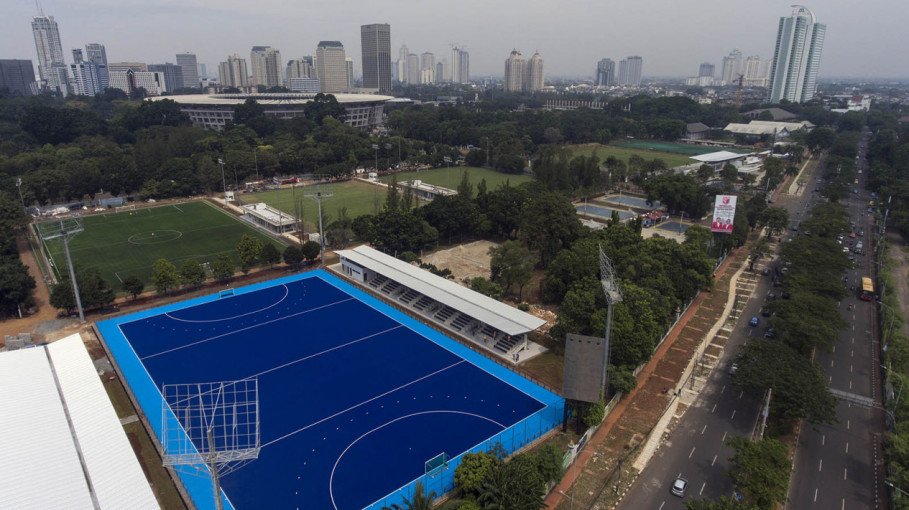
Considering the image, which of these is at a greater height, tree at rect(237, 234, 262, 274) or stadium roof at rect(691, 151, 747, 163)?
stadium roof at rect(691, 151, 747, 163)

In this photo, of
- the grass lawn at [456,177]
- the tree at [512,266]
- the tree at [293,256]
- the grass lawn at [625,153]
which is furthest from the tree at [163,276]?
the grass lawn at [625,153]

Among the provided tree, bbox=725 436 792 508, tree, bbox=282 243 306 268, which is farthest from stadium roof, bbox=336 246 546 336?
tree, bbox=725 436 792 508

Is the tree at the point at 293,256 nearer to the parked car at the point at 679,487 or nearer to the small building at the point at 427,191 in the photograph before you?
the small building at the point at 427,191

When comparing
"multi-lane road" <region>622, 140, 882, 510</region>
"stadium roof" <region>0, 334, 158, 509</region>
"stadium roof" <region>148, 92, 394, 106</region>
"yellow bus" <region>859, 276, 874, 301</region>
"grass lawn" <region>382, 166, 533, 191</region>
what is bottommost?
"multi-lane road" <region>622, 140, 882, 510</region>

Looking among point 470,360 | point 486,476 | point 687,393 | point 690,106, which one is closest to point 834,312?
point 687,393

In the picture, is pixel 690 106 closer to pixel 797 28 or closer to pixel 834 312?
pixel 797 28

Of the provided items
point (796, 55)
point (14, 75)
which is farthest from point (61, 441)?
point (14, 75)

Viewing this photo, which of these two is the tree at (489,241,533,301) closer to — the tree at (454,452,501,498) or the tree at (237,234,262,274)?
the tree at (454,452,501,498)

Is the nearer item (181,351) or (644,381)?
(644,381)
